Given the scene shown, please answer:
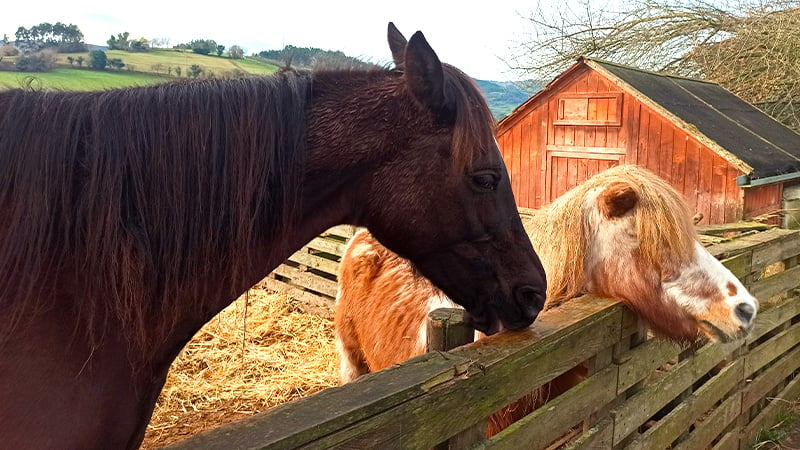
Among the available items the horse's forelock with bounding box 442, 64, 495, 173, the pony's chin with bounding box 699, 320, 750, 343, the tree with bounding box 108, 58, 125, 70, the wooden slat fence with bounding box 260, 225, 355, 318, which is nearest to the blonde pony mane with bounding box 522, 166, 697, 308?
the pony's chin with bounding box 699, 320, 750, 343

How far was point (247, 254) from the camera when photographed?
1.34 metres

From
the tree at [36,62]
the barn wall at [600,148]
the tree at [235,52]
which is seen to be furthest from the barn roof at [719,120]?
the tree at [36,62]

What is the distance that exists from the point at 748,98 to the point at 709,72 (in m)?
1.04

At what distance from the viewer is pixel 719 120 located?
8.55 metres

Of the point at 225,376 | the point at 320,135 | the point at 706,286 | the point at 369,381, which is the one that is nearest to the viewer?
the point at 369,381

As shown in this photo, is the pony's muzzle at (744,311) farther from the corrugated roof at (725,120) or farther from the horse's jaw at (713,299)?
the corrugated roof at (725,120)

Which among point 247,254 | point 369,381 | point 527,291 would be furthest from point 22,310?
point 527,291

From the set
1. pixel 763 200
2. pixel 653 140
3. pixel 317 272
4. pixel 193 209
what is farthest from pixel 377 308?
pixel 763 200

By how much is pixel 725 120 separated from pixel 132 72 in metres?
9.25

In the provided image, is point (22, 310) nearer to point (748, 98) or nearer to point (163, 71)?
point (163, 71)

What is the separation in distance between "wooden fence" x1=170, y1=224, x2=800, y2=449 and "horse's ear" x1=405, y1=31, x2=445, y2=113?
2.28 ft

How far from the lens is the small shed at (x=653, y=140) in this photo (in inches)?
288

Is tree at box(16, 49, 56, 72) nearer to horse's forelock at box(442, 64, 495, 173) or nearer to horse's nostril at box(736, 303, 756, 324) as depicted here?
horse's forelock at box(442, 64, 495, 173)

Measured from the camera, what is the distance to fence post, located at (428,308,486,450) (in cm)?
152
